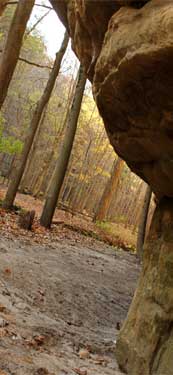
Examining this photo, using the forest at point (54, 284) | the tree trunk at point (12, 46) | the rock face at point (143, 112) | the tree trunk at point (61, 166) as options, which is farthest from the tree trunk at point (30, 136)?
the rock face at point (143, 112)

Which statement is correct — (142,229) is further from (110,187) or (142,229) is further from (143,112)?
(143,112)

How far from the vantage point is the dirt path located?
392cm

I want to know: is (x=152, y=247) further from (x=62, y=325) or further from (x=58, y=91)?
(x=58, y=91)

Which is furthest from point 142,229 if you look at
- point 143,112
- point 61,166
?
point 143,112

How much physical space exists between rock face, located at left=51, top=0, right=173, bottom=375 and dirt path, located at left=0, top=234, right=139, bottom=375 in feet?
1.96

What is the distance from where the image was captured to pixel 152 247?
4.74 m

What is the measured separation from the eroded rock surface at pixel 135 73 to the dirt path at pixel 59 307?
86.9 inches

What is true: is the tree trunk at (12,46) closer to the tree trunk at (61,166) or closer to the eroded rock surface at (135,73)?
the eroded rock surface at (135,73)

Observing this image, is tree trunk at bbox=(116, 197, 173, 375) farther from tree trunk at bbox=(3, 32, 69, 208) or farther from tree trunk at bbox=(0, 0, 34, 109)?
tree trunk at bbox=(3, 32, 69, 208)

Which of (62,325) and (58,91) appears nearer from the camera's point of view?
(62,325)

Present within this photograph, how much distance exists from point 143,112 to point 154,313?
86.9 inches

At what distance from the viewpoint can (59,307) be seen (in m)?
6.23

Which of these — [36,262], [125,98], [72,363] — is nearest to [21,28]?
[36,262]

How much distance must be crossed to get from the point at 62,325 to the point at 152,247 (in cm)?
181
